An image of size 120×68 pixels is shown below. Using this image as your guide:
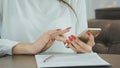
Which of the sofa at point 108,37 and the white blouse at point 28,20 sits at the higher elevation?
the white blouse at point 28,20

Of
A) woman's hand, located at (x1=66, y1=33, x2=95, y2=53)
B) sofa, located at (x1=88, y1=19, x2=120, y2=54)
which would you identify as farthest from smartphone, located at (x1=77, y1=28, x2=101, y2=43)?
sofa, located at (x1=88, y1=19, x2=120, y2=54)

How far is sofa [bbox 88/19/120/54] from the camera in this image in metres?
2.03

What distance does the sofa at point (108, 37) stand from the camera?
2.03 m

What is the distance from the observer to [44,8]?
1.46 m

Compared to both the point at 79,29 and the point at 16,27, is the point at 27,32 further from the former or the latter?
the point at 79,29

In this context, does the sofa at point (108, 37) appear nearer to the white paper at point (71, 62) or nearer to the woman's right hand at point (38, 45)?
the woman's right hand at point (38, 45)

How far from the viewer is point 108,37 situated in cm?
208

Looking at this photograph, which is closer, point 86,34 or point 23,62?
point 23,62

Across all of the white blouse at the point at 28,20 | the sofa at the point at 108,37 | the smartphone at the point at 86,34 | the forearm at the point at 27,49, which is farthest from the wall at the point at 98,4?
the forearm at the point at 27,49

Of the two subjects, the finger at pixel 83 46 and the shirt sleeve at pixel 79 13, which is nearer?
A: the finger at pixel 83 46

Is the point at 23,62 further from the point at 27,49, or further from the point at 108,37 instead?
the point at 108,37

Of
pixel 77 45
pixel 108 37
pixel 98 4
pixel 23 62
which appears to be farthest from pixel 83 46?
pixel 98 4

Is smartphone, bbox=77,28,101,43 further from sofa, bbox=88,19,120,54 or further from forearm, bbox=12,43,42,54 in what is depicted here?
sofa, bbox=88,19,120,54

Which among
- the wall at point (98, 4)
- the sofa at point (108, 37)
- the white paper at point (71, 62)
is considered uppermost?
the white paper at point (71, 62)
